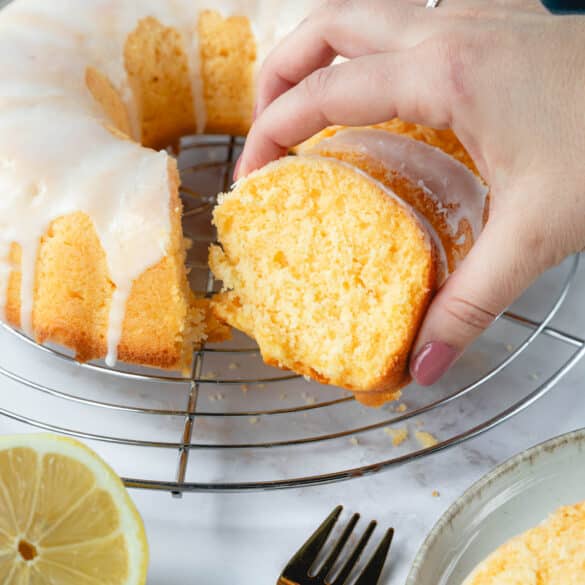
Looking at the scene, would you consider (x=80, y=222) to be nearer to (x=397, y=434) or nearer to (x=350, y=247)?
(x=350, y=247)

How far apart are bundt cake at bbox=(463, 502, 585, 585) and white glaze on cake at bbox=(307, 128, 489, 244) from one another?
55cm

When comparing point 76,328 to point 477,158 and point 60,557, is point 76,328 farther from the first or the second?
point 477,158

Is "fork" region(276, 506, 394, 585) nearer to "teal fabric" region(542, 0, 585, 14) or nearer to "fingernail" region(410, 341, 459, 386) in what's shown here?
"fingernail" region(410, 341, 459, 386)

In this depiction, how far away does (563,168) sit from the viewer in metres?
1.18

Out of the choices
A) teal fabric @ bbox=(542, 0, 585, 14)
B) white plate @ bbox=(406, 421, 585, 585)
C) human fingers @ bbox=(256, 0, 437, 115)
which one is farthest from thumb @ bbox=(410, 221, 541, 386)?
teal fabric @ bbox=(542, 0, 585, 14)

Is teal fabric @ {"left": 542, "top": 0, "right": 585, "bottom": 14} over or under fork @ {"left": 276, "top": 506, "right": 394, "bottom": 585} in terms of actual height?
over

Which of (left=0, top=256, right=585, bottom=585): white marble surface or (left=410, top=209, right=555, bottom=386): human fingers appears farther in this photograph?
(left=0, top=256, right=585, bottom=585): white marble surface

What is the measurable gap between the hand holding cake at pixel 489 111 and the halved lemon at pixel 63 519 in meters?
0.54

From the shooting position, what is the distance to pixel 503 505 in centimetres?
126

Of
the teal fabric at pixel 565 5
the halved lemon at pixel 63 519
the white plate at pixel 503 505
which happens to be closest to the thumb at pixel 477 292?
the white plate at pixel 503 505

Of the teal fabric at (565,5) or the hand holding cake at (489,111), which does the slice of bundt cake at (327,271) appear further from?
the teal fabric at (565,5)

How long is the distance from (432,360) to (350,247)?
0.86 feet

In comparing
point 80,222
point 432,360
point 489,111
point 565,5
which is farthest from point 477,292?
point 565,5

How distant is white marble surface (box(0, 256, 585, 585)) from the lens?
1.34 m
